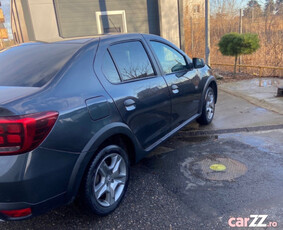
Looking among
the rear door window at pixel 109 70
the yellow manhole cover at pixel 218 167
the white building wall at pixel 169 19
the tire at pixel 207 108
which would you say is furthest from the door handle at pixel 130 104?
the white building wall at pixel 169 19

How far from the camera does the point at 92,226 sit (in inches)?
91.2

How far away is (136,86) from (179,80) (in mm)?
1025

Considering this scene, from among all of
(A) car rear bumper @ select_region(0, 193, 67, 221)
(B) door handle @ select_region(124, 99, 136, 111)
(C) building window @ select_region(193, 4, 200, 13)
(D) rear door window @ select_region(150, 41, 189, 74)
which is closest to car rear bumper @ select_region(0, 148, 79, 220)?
(A) car rear bumper @ select_region(0, 193, 67, 221)

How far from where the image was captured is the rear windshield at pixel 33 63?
7.06ft

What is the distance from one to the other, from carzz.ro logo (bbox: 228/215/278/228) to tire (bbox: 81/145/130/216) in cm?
109

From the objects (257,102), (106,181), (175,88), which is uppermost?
(175,88)

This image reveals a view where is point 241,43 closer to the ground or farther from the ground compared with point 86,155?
farther from the ground

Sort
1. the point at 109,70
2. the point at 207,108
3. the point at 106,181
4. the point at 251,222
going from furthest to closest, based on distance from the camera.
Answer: the point at 207,108 → the point at 109,70 → the point at 106,181 → the point at 251,222

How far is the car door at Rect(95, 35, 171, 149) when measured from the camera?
2.46 meters

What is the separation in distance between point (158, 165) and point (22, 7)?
26.6 feet

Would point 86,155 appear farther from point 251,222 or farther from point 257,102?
point 257,102

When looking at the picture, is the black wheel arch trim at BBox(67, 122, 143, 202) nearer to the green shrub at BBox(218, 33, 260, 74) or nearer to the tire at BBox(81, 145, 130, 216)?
the tire at BBox(81, 145, 130, 216)

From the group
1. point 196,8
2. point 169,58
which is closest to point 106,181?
point 169,58

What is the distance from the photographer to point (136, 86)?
272 cm
